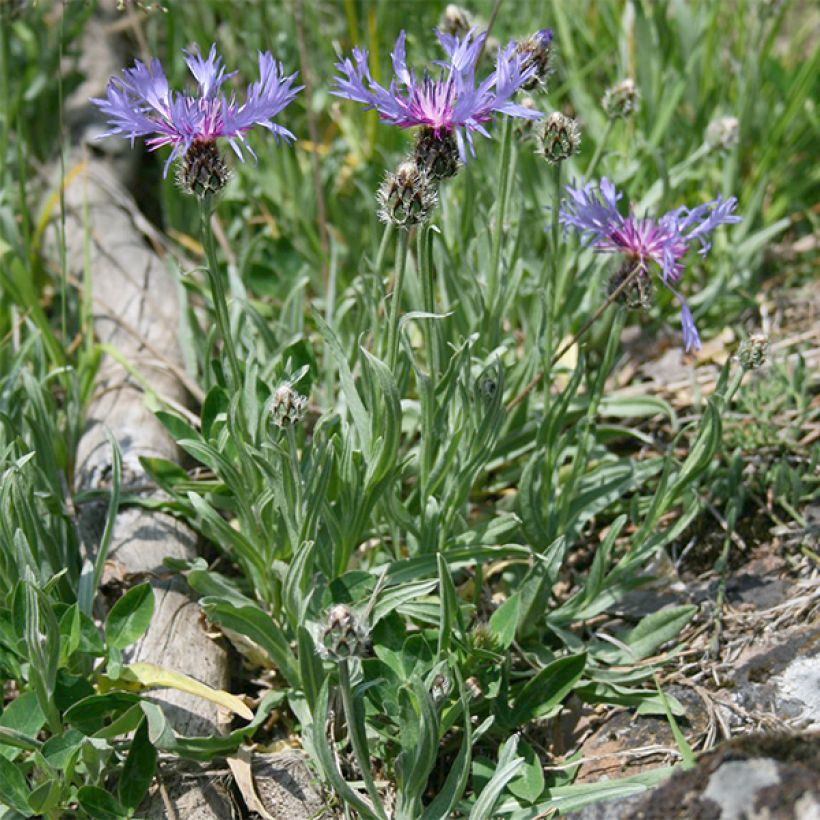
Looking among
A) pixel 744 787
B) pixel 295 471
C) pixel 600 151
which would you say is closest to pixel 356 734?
pixel 295 471

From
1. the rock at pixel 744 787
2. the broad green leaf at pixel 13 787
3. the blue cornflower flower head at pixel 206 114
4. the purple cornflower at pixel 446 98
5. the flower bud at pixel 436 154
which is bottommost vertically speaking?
the rock at pixel 744 787

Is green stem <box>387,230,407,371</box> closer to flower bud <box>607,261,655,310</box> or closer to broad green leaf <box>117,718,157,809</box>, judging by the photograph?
flower bud <box>607,261,655,310</box>

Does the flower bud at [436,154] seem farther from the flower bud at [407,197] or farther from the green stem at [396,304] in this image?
the green stem at [396,304]

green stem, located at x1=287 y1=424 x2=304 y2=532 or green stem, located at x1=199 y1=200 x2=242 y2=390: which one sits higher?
green stem, located at x1=199 y1=200 x2=242 y2=390

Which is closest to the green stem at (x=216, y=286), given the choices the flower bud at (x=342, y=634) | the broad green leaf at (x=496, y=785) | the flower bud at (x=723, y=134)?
the flower bud at (x=342, y=634)

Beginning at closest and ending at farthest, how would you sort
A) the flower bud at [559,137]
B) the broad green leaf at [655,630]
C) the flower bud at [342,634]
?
the flower bud at [342,634], the flower bud at [559,137], the broad green leaf at [655,630]

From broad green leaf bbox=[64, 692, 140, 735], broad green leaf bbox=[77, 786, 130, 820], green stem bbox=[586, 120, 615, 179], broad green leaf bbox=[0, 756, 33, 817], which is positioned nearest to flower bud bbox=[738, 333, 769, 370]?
green stem bbox=[586, 120, 615, 179]

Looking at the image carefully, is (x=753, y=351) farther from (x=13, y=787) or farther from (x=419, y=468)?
(x=13, y=787)
